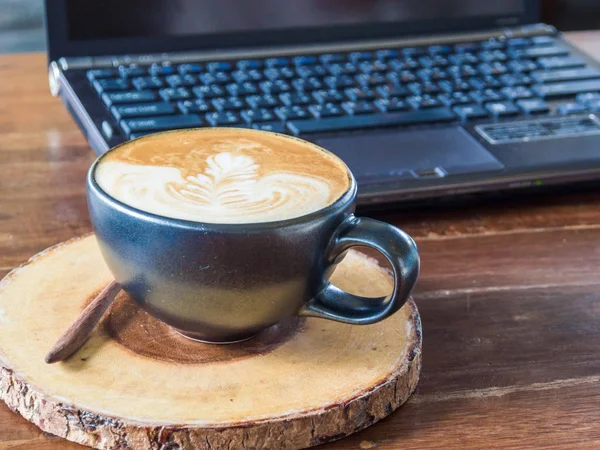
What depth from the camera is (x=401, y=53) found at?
0.86 m

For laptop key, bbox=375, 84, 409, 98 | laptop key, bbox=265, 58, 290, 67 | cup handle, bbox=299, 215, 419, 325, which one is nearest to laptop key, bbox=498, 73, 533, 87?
laptop key, bbox=375, 84, 409, 98

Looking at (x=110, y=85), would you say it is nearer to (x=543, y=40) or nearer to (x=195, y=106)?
(x=195, y=106)

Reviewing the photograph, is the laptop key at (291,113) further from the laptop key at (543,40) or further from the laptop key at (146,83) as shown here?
the laptop key at (543,40)

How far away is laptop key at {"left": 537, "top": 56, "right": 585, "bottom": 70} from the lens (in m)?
0.84

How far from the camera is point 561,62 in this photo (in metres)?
0.85

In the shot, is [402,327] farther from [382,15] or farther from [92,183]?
[382,15]

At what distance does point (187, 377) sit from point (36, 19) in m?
1.77

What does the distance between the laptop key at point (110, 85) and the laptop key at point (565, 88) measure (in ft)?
1.22

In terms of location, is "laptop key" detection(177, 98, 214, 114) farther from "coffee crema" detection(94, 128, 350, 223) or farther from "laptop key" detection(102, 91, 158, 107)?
"coffee crema" detection(94, 128, 350, 223)

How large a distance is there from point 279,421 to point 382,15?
23.1 inches

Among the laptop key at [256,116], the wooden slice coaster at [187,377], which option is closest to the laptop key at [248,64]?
the laptop key at [256,116]

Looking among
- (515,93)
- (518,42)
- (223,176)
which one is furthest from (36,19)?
(223,176)

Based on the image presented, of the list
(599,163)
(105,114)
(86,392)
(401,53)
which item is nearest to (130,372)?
(86,392)

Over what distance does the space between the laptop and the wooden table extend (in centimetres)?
3
